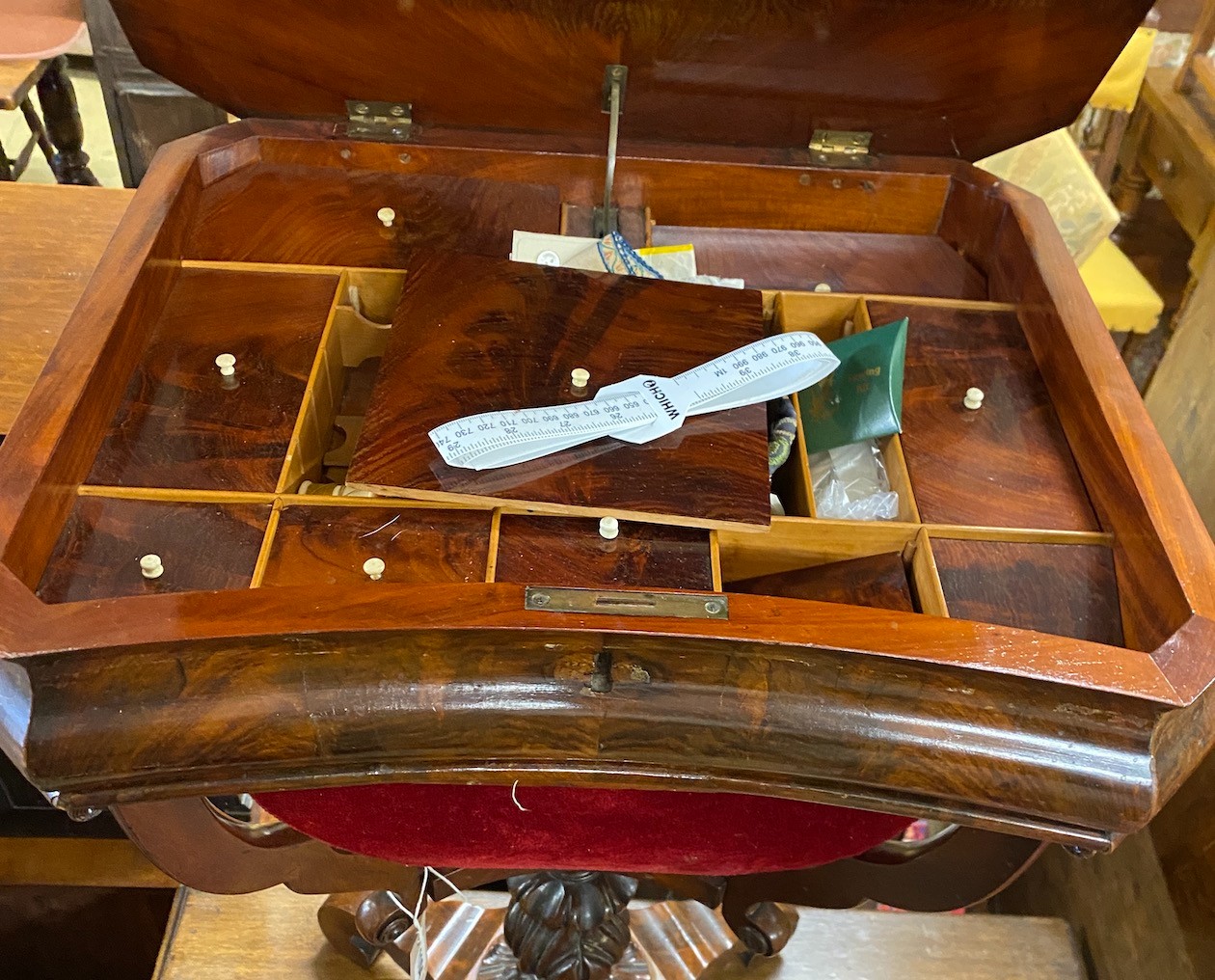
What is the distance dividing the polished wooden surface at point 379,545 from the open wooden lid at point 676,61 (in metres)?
0.48

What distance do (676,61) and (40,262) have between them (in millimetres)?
781

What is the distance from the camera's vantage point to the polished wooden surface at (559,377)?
0.75m

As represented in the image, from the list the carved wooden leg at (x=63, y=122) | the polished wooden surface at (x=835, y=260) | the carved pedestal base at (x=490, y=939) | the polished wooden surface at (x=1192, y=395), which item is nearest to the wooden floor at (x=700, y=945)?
the carved pedestal base at (x=490, y=939)

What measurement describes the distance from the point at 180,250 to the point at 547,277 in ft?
1.12

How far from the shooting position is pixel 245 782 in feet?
2.16

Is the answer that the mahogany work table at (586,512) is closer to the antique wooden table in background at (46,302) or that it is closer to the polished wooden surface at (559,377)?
the polished wooden surface at (559,377)

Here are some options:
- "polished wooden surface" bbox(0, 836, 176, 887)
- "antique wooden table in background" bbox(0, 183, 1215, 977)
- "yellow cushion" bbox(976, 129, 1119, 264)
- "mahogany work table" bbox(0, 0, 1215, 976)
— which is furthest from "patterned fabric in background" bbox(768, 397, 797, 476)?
"polished wooden surface" bbox(0, 836, 176, 887)

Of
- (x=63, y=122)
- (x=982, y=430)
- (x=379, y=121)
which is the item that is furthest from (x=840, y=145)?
(x=63, y=122)

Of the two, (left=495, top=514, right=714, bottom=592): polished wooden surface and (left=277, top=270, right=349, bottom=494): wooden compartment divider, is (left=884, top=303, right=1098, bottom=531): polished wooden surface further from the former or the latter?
(left=277, top=270, right=349, bottom=494): wooden compartment divider

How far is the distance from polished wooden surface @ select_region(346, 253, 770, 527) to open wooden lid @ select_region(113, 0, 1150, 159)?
0.20 meters

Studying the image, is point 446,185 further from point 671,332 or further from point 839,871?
point 839,871

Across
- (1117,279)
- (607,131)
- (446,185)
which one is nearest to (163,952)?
(446,185)

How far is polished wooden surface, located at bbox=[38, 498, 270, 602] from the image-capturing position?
696 millimetres

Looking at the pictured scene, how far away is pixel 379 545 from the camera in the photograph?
75cm
